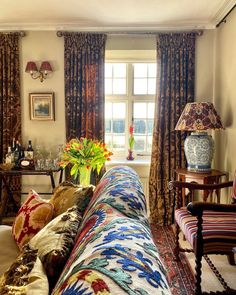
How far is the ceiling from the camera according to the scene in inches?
131

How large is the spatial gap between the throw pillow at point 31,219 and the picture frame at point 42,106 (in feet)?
7.70

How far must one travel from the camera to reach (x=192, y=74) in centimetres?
402

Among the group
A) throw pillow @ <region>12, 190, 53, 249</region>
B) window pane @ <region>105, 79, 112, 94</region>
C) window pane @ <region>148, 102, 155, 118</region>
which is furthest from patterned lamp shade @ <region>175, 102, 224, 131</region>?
throw pillow @ <region>12, 190, 53, 249</region>

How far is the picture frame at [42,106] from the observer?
414cm

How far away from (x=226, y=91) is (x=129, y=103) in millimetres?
1389

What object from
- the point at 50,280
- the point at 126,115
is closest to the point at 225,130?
the point at 126,115

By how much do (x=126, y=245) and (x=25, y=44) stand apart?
12.5ft

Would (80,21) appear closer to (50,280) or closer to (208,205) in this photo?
(208,205)

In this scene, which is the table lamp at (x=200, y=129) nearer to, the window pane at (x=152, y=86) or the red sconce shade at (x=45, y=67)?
the window pane at (x=152, y=86)

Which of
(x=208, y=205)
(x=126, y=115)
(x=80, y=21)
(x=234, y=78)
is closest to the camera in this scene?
(x=208, y=205)

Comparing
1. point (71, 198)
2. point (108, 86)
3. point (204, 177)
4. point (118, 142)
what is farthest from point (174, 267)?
point (108, 86)

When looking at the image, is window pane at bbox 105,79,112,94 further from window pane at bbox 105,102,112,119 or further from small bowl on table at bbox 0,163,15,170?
small bowl on table at bbox 0,163,15,170

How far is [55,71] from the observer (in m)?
4.13

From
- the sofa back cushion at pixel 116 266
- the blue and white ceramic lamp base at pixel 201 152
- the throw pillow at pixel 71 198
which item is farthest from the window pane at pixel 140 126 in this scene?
the sofa back cushion at pixel 116 266
